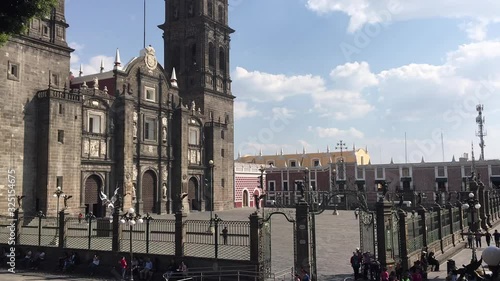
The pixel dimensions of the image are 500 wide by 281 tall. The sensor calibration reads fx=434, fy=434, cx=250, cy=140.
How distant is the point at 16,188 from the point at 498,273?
2781 cm

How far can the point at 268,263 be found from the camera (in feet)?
48.9

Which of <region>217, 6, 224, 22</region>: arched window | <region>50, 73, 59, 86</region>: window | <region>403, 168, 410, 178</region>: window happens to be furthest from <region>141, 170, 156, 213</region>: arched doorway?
<region>403, 168, 410, 178</region>: window

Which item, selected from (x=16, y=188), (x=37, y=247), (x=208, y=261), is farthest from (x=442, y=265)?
(x=16, y=188)

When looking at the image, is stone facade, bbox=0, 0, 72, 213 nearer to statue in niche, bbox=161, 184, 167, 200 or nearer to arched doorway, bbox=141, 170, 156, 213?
arched doorway, bbox=141, 170, 156, 213

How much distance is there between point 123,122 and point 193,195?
11.9 metres

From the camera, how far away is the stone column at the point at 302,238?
564 inches

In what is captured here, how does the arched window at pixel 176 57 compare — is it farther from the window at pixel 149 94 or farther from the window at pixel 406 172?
the window at pixel 406 172

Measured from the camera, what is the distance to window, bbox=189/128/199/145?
42.9 metres

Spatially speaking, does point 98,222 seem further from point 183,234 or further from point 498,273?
point 498,273

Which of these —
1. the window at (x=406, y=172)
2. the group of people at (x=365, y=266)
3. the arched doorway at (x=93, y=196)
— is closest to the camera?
the group of people at (x=365, y=266)

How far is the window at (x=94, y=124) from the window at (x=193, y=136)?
11090 millimetres

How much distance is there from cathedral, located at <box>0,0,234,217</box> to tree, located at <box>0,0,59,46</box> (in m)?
14.3

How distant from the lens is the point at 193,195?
142 feet

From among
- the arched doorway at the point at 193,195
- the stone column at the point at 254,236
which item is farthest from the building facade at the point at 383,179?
the stone column at the point at 254,236
